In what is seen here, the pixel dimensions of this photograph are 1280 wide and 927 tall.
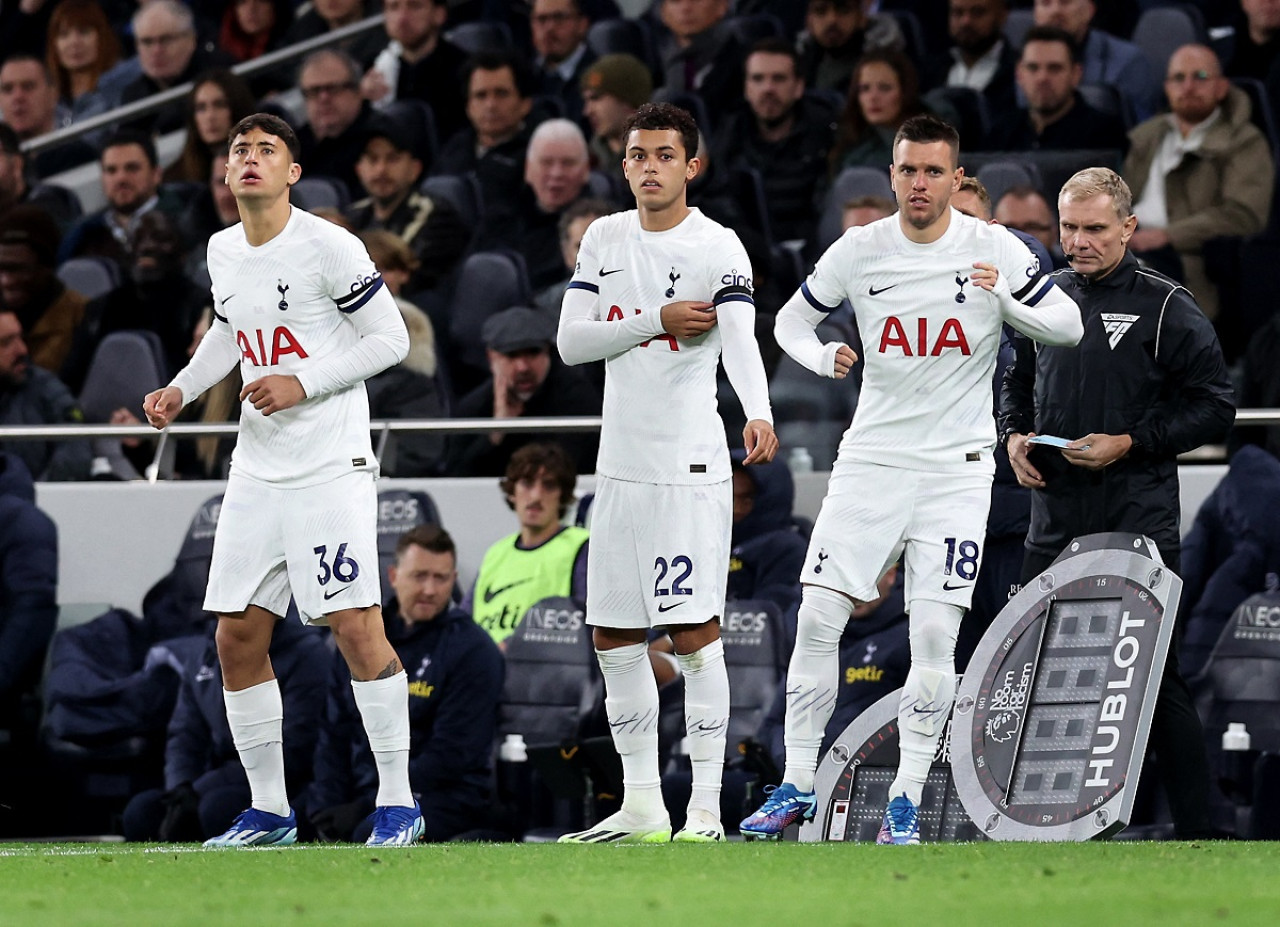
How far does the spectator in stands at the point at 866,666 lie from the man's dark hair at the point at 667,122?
241 centimetres

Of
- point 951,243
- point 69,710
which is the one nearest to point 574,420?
point 69,710

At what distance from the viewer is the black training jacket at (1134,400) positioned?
7355mm

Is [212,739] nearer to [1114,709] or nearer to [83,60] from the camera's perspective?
[1114,709]

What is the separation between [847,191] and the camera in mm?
11539

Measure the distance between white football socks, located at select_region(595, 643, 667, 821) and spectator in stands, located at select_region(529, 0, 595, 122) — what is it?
23.9 feet

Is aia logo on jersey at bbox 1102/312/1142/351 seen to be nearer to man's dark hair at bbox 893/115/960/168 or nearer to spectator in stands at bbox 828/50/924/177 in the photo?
man's dark hair at bbox 893/115/960/168

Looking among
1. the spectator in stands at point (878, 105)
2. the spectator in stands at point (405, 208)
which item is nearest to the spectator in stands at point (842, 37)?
the spectator in stands at point (878, 105)

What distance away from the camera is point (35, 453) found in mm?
11172

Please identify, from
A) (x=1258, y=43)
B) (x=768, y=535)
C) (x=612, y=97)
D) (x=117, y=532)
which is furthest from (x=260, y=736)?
(x=1258, y=43)

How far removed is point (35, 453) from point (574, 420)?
3.07 m

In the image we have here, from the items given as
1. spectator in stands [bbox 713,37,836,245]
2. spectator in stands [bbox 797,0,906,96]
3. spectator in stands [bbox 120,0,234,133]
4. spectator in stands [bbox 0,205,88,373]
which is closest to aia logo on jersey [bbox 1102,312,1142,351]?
spectator in stands [bbox 713,37,836,245]

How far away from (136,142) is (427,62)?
198cm

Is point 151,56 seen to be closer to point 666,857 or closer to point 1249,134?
point 1249,134

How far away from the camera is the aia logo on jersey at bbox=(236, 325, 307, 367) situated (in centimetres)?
714
